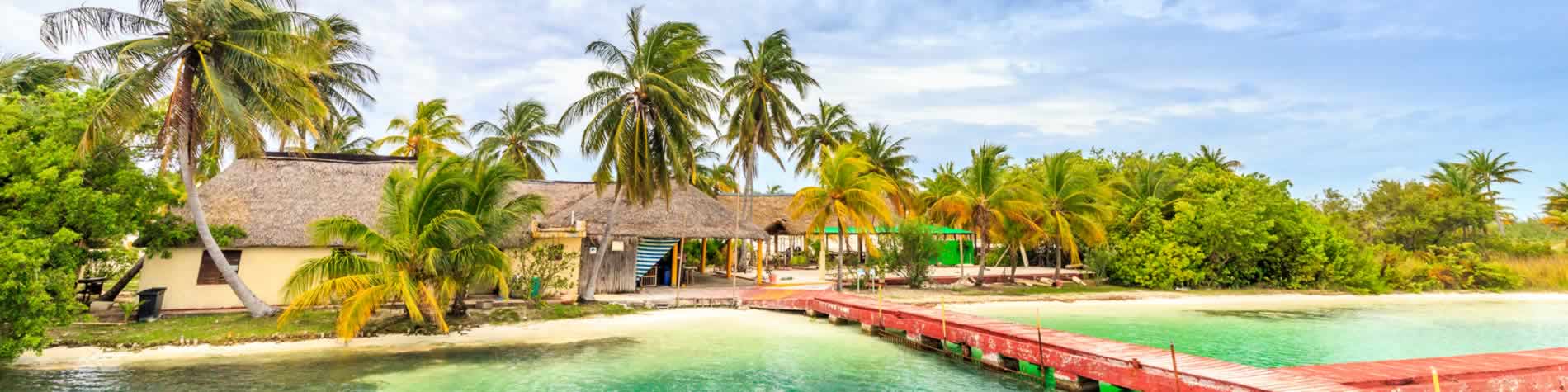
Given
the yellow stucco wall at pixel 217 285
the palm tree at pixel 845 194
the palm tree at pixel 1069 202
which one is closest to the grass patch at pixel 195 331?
the yellow stucco wall at pixel 217 285

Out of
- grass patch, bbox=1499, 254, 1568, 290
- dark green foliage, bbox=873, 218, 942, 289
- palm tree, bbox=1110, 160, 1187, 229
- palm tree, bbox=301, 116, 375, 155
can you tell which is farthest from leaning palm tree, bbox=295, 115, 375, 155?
grass patch, bbox=1499, 254, 1568, 290

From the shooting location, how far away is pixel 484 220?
12.2 m

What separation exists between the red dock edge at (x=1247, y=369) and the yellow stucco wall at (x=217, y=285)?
14124 millimetres

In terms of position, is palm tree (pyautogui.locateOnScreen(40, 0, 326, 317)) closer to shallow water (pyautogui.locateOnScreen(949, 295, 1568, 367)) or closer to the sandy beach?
the sandy beach

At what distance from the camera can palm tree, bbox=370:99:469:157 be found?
25.6m

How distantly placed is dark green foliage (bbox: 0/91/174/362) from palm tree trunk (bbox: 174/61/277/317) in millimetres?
731

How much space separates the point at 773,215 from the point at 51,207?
20135 mm

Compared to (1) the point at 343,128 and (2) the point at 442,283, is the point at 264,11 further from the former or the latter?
(1) the point at 343,128

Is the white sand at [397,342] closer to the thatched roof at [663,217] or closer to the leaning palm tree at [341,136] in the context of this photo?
the thatched roof at [663,217]

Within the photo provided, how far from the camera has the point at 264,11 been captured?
1115cm

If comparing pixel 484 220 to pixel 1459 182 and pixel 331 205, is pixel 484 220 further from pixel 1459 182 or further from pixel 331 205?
pixel 1459 182

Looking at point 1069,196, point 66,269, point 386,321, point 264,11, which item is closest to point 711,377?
point 386,321

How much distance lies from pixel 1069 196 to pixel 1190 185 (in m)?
6.67

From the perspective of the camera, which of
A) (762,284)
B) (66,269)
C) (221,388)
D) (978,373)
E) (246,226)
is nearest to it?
(221,388)
